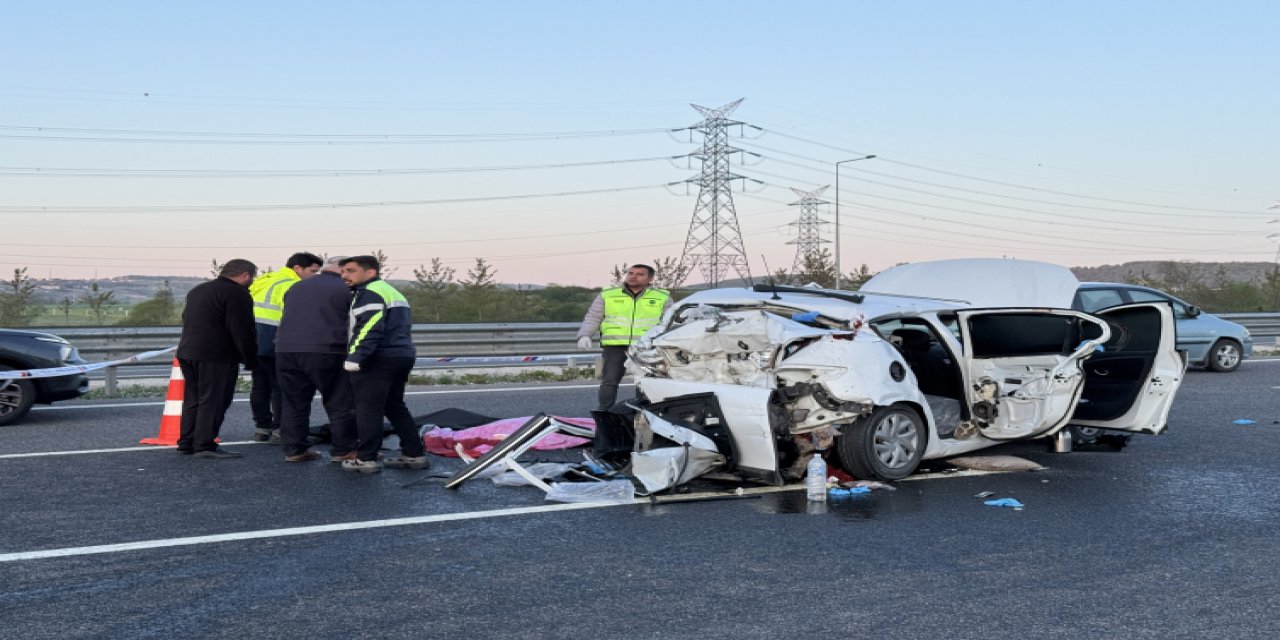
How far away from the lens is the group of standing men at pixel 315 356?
8438 mm

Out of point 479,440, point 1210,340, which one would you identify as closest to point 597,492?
point 479,440

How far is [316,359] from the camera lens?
8.77m

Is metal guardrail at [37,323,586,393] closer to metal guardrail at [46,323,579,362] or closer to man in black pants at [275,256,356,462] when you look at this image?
metal guardrail at [46,323,579,362]

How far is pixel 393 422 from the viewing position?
882 cm

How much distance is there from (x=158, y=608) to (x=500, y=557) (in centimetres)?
168

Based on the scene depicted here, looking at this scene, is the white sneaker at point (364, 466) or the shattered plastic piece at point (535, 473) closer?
the shattered plastic piece at point (535, 473)

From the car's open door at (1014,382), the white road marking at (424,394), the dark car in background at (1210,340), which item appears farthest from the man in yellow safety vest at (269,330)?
the dark car in background at (1210,340)

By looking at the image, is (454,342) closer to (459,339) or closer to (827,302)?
(459,339)

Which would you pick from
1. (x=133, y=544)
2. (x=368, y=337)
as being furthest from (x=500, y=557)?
(x=368, y=337)

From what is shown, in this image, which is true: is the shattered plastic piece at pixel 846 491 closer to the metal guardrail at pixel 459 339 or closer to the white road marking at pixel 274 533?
the white road marking at pixel 274 533

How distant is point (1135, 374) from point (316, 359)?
6.62 meters

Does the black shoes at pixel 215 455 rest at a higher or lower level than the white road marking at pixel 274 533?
higher

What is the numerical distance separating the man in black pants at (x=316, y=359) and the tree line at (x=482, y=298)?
1593cm

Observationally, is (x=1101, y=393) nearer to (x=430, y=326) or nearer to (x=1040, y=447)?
(x=1040, y=447)
